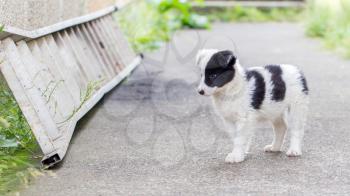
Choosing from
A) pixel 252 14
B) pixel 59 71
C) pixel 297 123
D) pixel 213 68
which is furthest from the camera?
pixel 252 14

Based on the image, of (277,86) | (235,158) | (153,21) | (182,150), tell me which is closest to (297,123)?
(277,86)

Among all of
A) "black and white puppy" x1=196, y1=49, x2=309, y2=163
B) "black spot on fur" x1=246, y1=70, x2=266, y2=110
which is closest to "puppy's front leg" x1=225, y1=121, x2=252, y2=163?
"black and white puppy" x1=196, y1=49, x2=309, y2=163

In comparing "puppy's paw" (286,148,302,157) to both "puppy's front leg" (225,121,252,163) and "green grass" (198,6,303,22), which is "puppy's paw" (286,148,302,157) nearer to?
"puppy's front leg" (225,121,252,163)

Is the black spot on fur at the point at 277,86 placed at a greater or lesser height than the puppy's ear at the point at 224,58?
lesser

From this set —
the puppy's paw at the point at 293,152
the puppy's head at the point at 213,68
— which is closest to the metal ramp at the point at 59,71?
the puppy's head at the point at 213,68

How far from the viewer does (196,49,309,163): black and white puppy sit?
5.14 metres

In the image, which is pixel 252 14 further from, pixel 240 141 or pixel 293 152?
pixel 240 141

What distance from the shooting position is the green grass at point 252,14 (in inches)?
728

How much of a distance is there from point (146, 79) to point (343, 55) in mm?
3342

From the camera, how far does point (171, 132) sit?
21.2 ft

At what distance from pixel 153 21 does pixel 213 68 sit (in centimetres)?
936

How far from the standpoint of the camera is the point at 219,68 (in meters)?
5.08

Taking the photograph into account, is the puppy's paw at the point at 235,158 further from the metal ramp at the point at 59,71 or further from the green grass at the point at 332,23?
the green grass at the point at 332,23

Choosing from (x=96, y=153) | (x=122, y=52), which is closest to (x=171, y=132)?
(x=96, y=153)
